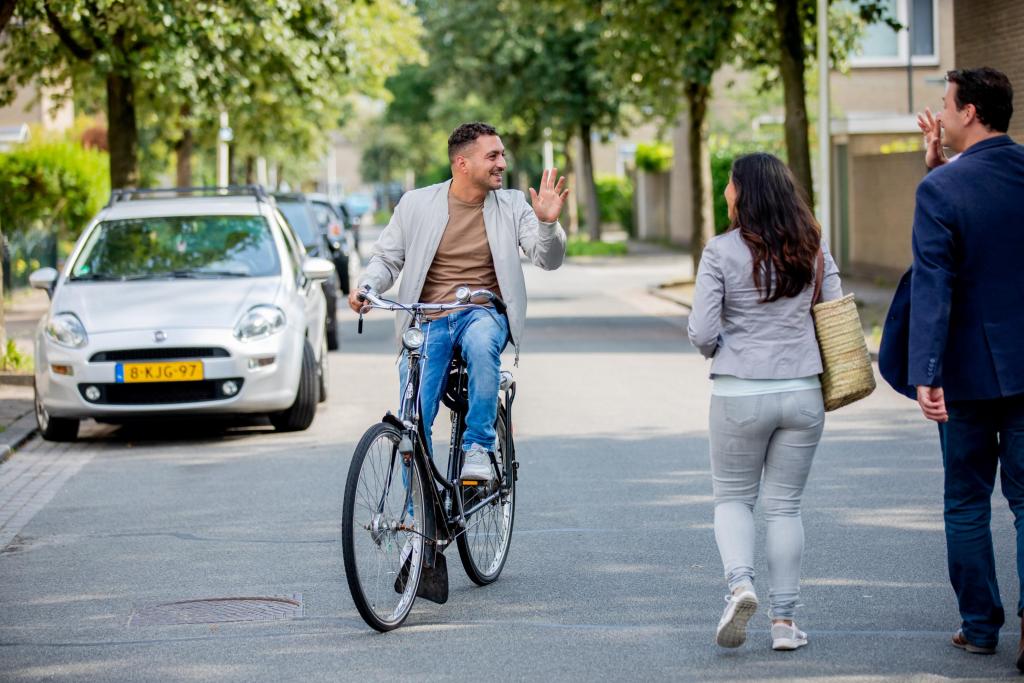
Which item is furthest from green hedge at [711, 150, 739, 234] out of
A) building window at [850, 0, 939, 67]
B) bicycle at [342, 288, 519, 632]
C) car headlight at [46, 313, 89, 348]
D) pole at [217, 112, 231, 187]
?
bicycle at [342, 288, 519, 632]

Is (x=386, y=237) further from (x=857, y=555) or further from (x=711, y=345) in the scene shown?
(x=857, y=555)

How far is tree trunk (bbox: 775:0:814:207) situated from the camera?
2017 cm

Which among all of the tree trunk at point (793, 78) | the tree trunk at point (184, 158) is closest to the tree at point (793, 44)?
the tree trunk at point (793, 78)

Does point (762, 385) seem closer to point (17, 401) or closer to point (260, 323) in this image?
point (260, 323)

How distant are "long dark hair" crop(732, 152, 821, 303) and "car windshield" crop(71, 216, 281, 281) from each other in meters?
6.75

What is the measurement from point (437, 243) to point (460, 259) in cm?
11

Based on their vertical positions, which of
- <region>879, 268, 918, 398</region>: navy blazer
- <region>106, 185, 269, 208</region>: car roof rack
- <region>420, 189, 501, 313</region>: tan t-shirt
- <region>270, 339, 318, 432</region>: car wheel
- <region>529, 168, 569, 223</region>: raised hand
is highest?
<region>106, 185, 269, 208</region>: car roof rack

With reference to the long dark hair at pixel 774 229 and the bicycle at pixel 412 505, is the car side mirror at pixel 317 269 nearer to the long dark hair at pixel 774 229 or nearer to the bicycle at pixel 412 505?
the bicycle at pixel 412 505

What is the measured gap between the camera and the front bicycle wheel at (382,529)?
17.6ft

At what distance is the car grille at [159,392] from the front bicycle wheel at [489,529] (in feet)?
13.9

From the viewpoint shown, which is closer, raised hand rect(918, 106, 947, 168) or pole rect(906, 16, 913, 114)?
raised hand rect(918, 106, 947, 168)

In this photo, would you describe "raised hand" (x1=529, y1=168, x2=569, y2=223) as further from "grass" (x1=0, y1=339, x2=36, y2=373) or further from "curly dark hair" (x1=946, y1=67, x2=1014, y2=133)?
"grass" (x1=0, y1=339, x2=36, y2=373)

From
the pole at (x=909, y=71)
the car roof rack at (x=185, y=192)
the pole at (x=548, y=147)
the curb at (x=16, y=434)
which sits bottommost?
the curb at (x=16, y=434)

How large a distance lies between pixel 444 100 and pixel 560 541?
1896 inches
